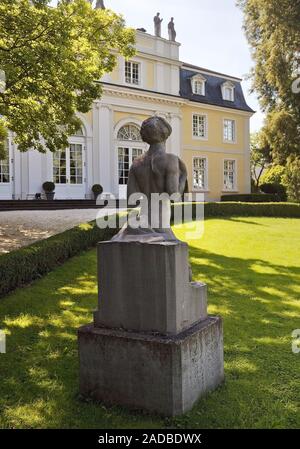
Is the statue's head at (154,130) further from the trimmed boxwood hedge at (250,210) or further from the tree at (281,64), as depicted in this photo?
the tree at (281,64)

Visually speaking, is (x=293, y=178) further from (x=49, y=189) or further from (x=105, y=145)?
(x=49, y=189)

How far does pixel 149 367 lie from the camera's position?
372 centimetres

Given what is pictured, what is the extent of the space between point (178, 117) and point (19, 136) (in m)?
18.0

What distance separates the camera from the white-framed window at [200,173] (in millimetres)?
29806

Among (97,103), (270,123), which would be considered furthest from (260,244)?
(97,103)

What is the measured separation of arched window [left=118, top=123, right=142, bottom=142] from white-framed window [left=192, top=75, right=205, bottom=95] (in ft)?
20.3

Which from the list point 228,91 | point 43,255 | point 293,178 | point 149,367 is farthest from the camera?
point 228,91

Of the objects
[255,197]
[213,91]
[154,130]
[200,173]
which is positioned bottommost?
[255,197]

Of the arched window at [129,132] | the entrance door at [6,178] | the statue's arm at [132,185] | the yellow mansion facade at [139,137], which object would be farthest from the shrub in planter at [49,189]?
the statue's arm at [132,185]

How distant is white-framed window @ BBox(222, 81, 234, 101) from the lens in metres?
31.6

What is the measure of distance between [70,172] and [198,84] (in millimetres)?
12292

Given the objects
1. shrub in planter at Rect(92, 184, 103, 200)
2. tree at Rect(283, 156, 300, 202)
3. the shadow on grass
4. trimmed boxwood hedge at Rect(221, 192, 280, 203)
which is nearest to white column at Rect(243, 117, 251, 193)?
tree at Rect(283, 156, 300, 202)

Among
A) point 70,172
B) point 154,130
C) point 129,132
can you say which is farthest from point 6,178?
point 154,130

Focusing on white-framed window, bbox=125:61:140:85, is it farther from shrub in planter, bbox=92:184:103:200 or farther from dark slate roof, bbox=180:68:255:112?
shrub in planter, bbox=92:184:103:200
